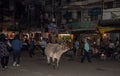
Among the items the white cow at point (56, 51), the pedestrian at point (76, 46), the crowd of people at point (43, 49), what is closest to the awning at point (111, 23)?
the crowd of people at point (43, 49)

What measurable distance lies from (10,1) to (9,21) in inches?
199

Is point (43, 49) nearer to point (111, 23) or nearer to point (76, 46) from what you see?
point (76, 46)

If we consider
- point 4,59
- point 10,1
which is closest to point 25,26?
point 10,1

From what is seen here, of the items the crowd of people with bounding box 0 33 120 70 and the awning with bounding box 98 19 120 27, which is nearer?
the crowd of people with bounding box 0 33 120 70

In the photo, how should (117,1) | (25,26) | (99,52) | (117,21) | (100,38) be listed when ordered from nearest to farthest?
(99,52), (117,21), (100,38), (117,1), (25,26)

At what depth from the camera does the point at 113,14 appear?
40688 mm

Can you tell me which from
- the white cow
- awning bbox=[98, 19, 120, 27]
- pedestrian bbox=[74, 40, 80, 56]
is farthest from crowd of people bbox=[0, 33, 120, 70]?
awning bbox=[98, 19, 120, 27]

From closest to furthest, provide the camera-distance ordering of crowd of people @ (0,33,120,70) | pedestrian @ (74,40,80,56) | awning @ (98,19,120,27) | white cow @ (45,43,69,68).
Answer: crowd of people @ (0,33,120,70) < white cow @ (45,43,69,68) < pedestrian @ (74,40,80,56) < awning @ (98,19,120,27)

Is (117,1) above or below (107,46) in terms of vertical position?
above

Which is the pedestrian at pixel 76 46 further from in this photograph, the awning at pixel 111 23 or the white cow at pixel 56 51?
the white cow at pixel 56 51

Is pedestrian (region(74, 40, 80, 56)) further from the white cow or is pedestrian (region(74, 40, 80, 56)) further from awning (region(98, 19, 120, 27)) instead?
the white cow

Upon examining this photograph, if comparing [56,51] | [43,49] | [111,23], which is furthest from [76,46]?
[56,51]

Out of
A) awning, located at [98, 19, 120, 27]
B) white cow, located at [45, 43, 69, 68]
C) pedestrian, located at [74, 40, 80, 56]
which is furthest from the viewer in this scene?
awning, located at [98, 19, 120, 27]

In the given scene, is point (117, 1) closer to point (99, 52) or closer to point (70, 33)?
point (70, 33)
